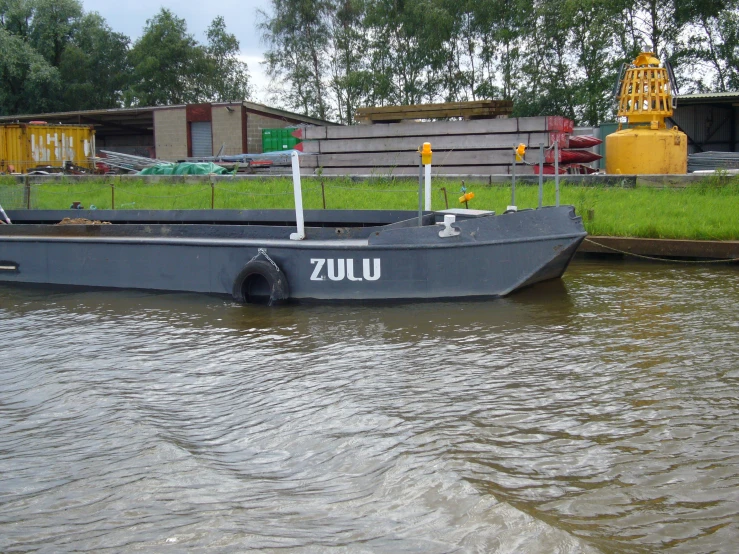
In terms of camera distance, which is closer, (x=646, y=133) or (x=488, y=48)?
(x=646, y=133)

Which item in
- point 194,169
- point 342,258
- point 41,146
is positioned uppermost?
point 41,146

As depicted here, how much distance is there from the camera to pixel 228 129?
3234 centimetres

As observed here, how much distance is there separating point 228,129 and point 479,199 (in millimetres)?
19519

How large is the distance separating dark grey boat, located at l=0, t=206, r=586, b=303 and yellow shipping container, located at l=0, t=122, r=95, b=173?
20.5 meters

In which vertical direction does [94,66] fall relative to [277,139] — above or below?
above

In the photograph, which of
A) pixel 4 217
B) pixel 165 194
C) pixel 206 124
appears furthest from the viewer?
pixel 206 124

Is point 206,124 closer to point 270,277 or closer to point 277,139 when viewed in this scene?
point 277,139

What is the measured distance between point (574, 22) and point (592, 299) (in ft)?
71.5

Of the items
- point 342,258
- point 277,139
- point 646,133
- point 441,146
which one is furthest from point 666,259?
point 277,139

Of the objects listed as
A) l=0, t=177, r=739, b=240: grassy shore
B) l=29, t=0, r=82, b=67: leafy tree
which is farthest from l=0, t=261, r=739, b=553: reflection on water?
l=29, t=0, r=82, b=67: leafy tree

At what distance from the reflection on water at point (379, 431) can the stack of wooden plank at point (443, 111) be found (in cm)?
1482

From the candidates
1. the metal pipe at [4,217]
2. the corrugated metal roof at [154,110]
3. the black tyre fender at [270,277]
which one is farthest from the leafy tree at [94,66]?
the black tyre fender at [270,277]

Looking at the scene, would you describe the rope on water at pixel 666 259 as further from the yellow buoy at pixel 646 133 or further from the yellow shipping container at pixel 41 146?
the yellow shipping container at pixel 41 146

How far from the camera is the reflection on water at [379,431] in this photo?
4.19 meters
